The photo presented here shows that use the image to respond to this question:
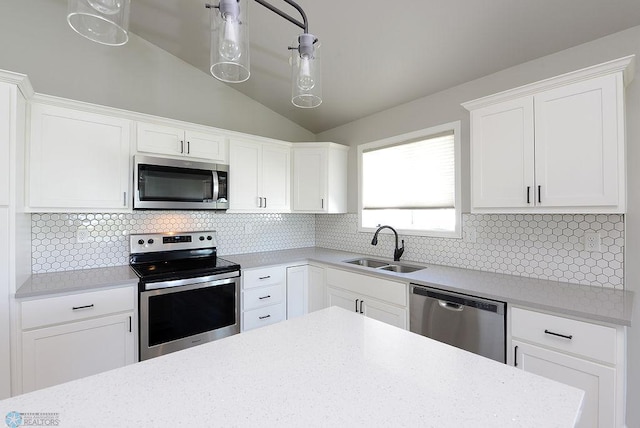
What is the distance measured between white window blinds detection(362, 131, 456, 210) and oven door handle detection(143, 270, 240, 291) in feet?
5.45

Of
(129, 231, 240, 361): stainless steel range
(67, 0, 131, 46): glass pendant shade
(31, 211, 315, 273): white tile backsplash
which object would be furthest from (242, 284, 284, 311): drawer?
(67, 0, 131, 46): glass pendant shade

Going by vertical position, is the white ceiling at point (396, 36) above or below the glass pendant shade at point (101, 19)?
above

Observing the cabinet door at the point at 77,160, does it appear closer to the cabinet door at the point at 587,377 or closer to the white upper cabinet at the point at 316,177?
the white upper cabinet at the point at 316,177

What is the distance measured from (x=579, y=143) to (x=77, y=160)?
3250 millimetres

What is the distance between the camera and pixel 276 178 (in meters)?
3.21

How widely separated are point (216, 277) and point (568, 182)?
2.49 meters

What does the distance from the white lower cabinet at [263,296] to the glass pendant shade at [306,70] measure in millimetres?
1816

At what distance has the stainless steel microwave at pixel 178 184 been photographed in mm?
2297

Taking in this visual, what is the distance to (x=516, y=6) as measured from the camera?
169 cm

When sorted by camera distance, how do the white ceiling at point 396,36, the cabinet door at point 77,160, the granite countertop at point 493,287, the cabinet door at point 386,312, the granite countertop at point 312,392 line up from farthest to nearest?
the cabinet door at point 386,312 < the cabinet door at point 77,160 < the white ceiling at point 396,36 < the granite countertop at point 493,287 < the granite countertop at point 312,392

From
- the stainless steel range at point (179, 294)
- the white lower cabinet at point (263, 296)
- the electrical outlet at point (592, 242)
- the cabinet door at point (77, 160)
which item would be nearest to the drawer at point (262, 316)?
the white lower cabinet at point (263, 296)

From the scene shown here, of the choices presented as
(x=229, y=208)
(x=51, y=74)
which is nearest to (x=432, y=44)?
(x=229, y=208)

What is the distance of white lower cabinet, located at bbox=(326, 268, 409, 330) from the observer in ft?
7.18

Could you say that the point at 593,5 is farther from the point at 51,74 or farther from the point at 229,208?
the point at 51,74
